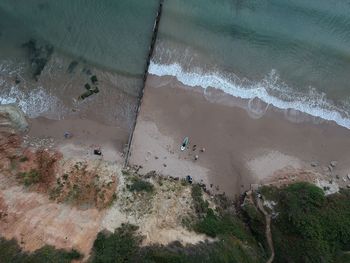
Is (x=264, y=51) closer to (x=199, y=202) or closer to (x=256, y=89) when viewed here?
(x=256, y=89)

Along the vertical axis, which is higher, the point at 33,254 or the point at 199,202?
the point at 199,202

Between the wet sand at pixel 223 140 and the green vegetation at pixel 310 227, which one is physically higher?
the wet sand at pixel 223 140

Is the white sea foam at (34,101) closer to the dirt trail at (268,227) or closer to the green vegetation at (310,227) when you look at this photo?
the dirt trail at (268,227)

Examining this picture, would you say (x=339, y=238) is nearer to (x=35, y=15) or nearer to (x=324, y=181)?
(x=324, y=181)

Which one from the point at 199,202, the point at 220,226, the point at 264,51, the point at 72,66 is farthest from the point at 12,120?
the point at 264,51

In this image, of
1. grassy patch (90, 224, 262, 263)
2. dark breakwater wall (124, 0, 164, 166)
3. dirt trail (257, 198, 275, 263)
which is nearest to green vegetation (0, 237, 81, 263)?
grassy patch (90, 224, 262, 263)

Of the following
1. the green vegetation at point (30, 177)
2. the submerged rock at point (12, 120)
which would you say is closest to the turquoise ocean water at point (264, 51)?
the submerged rock at point (12, 120)
